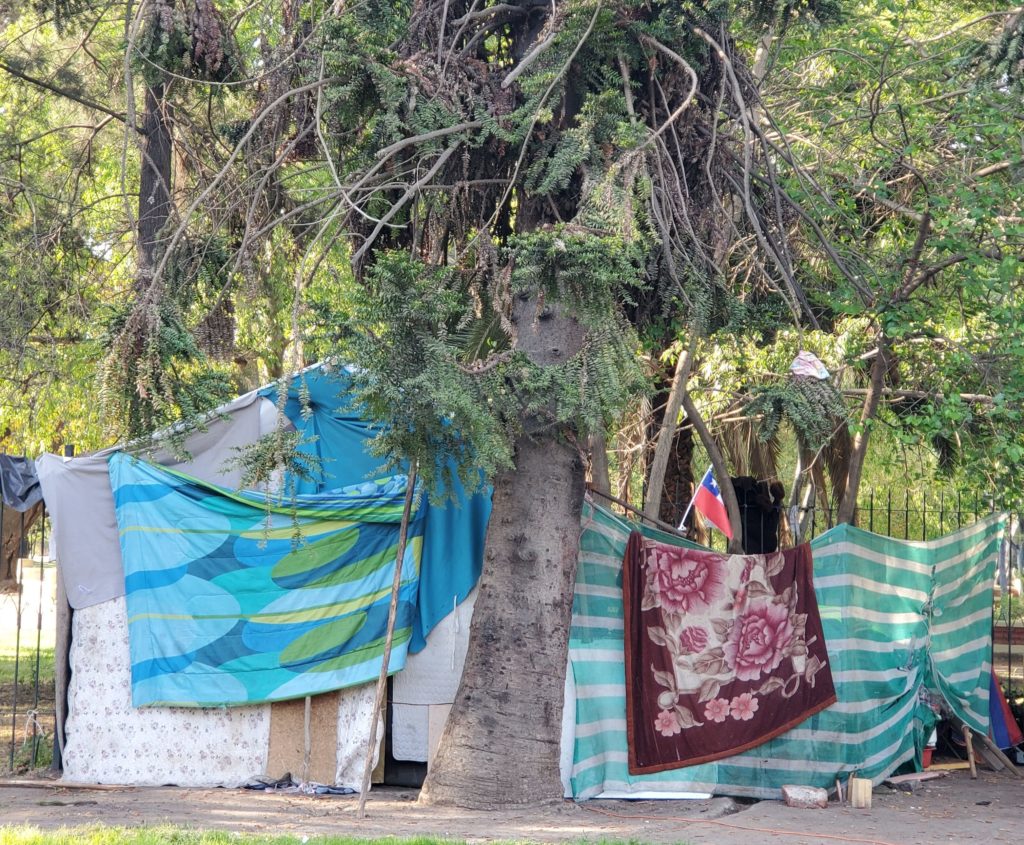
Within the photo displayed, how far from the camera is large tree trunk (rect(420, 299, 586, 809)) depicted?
7.47 m

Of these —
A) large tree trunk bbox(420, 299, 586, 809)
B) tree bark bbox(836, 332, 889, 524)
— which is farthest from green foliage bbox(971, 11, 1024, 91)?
large tree trunk bbox(420, 299, 586, 809)

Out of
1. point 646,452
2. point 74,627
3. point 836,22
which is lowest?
point 74,627

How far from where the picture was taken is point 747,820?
7.36 m

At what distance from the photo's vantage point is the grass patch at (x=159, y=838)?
5778mm

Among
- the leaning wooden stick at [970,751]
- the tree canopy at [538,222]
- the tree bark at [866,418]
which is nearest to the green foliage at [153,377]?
the tree canopy at [538,222]

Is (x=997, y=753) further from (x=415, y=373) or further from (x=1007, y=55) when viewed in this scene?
(x=415, y=373)

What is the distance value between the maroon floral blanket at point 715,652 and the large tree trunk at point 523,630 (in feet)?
2.38

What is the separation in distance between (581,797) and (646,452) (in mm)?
5397

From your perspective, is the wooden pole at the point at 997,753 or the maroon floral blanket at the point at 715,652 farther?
the wooden pole at the point at 997,753

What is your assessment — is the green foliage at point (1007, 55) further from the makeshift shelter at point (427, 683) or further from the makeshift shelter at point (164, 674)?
the makeshift shelter at point (164, 674)

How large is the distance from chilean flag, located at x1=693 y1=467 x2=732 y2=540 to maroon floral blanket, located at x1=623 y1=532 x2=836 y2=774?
7.05 ft

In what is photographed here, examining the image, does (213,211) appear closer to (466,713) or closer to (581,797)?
(466,713)

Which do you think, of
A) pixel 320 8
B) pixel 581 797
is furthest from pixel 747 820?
pixel 320 8

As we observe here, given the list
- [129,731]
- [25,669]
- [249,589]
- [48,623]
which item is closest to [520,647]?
Answer: [249,589]
